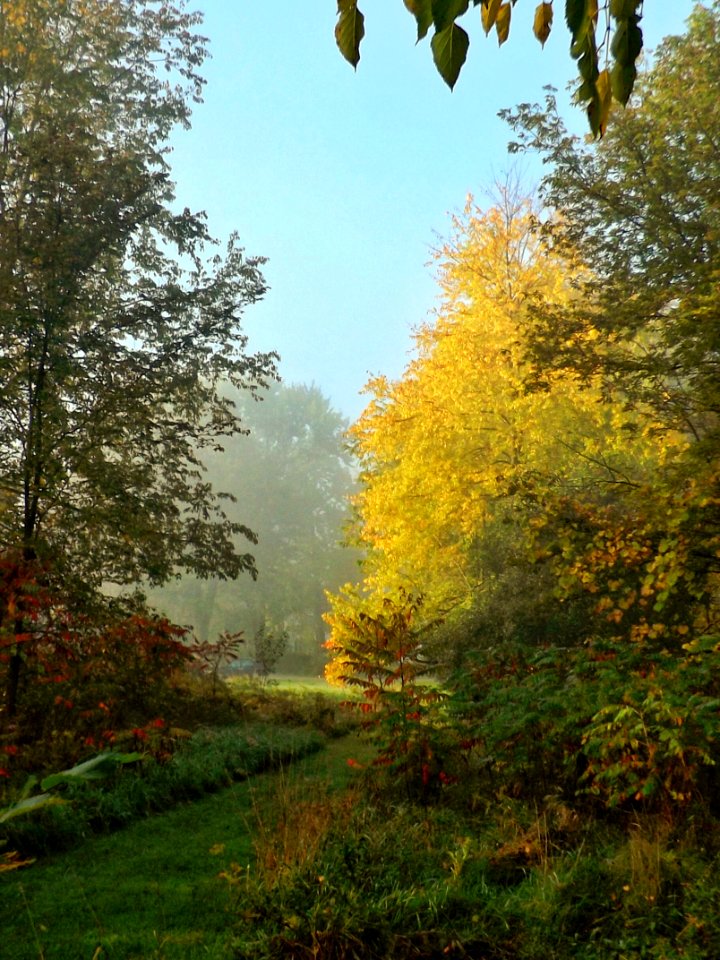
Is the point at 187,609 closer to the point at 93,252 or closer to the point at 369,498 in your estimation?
the point at 369,498

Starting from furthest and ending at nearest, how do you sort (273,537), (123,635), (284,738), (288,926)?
(273,537) < (284,738) < (123,635) < (288,926)

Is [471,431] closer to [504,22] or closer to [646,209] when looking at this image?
[646,209]

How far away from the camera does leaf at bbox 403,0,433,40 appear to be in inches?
46.4

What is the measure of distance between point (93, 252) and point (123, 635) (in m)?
4.92

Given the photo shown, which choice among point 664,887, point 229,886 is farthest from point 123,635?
point 664,887

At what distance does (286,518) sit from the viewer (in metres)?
46.3

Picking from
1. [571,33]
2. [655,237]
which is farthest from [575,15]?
[655,237]

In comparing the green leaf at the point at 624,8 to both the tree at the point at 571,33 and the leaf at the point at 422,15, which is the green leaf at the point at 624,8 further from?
the leaf at the point at 422,15

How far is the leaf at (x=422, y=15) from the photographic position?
1.18 meters

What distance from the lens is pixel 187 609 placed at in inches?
1522

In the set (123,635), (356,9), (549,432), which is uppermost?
(549,432)

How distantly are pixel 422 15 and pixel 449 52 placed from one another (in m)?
0.07

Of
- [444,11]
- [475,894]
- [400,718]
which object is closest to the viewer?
[444,11]

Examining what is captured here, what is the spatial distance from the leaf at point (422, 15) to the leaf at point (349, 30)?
0.11 metres
